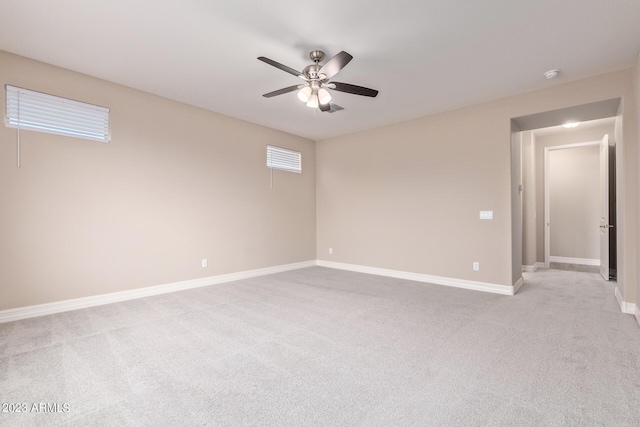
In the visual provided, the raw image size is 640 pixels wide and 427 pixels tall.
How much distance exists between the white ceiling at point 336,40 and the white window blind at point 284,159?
1.73 meters

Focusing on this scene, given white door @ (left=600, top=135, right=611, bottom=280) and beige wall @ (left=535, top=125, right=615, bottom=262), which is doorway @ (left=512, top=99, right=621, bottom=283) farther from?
white door @ (left=600, top=135, right=611, bottom=280)

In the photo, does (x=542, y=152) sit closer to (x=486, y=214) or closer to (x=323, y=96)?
(x=486, y=214)

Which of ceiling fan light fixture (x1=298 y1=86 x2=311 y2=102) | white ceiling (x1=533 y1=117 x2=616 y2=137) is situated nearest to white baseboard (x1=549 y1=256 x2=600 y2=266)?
white ceiling (x1=533 y1=117 x2=616 y2=137)

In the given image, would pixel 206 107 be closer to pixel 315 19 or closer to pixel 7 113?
pixel 7 113

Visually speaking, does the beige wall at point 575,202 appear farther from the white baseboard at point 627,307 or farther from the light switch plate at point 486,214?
the white baseboard at point 627,307

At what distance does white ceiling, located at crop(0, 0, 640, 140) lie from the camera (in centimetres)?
237

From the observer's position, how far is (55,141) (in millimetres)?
3336

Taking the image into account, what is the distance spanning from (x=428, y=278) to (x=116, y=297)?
14.9 feet

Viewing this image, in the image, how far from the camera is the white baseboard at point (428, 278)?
164 inches

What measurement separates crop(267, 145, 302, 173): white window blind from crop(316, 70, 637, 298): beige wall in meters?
0.65

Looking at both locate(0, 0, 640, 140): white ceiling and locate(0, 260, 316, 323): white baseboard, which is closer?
locate(0, 0, 640, 140): white ceiling

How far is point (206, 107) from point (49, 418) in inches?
162

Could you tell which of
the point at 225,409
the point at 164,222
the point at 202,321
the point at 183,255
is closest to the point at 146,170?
the point at 164,222

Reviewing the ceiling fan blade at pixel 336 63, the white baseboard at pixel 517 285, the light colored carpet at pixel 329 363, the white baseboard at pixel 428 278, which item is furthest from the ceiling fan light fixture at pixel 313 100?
the white baseboard at pixel 517 285
